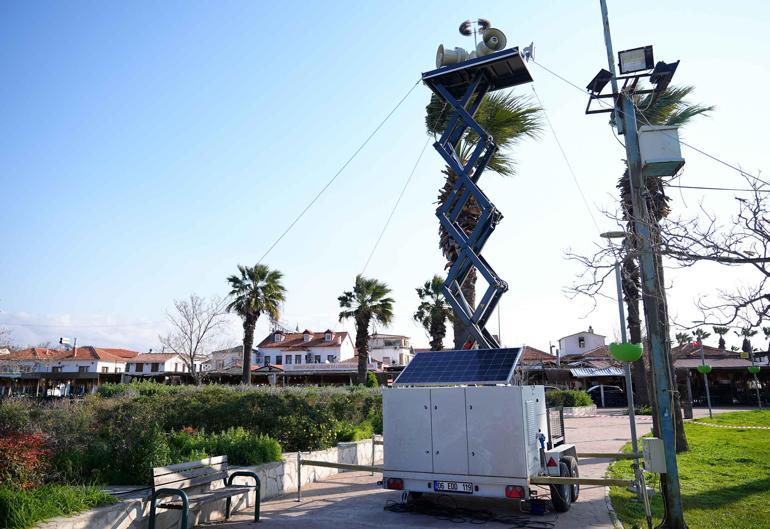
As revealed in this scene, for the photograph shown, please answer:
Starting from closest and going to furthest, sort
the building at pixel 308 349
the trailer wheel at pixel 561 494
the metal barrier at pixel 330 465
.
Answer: the trailer wheel at pixel 561 494 < the metal barrier at pixel 330 465 < the building at pixel 308 349

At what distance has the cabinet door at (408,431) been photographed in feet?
28.0


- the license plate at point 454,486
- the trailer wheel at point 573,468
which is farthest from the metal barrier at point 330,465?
the trailer wheel at point 573,468

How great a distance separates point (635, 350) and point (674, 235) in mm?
3494

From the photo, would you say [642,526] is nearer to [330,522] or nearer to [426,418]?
[426,418]

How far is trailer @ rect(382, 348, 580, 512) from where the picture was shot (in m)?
7.91

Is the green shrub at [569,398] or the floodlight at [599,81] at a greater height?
the floodlight at [599,81]

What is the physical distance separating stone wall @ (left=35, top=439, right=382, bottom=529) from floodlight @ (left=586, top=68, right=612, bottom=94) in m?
8.64

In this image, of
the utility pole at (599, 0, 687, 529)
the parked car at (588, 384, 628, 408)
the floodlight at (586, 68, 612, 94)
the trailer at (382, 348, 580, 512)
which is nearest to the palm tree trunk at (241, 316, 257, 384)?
the parked car at (588, 384, 628, 408)

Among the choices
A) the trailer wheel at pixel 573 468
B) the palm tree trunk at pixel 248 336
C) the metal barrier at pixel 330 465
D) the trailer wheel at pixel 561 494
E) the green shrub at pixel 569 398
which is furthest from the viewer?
the palm tree trunk at pixel 248 336

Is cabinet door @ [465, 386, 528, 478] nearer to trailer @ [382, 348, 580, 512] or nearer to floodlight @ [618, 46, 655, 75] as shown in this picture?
trailer @ [382, 348, 580, 512]

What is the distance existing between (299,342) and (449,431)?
62.2 metres

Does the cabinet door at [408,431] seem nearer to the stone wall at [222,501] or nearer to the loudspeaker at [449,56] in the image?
the stone wall at [222,501]

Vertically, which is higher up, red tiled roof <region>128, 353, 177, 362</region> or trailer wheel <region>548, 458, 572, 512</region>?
red tiled roof <region>128, 353, 177, 362</region>

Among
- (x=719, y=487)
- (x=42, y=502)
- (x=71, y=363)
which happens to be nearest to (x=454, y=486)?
(x=42, y=502)
